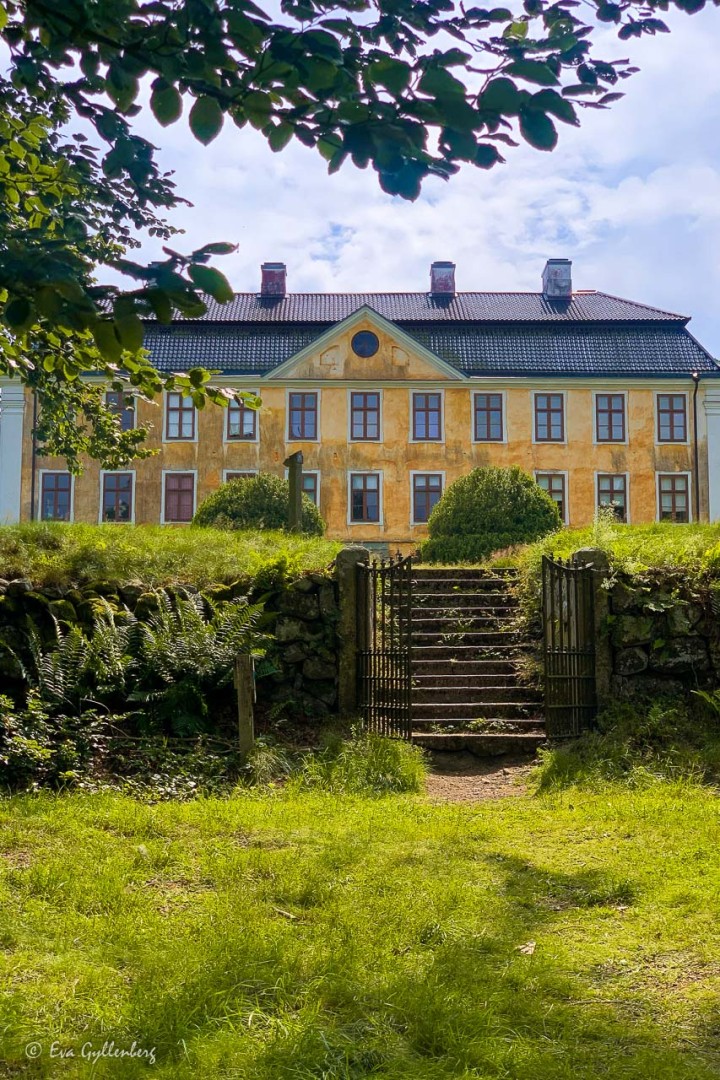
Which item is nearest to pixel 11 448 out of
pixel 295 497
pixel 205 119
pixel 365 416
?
pixel 365 416

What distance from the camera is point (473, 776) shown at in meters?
9.07

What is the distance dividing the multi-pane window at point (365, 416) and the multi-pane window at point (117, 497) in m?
7.48

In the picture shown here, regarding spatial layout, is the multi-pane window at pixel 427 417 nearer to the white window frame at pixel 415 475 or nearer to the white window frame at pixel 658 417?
the white window frame at pixel 415 475

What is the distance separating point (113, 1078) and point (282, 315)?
33.8 metres

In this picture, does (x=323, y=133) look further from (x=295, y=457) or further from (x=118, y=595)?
(x=295, y=457)

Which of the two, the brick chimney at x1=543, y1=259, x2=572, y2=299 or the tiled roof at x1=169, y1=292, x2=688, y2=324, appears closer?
the tiled roof at x1=169, y1=292, x2=688, y2=324

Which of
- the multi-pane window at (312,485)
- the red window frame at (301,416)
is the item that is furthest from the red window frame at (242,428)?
the multi-pane window at (312,485)

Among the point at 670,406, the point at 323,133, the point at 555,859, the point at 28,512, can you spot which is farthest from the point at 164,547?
the point at 670,406

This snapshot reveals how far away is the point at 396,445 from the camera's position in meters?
32.3

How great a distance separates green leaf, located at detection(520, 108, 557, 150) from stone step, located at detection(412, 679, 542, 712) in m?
7.89

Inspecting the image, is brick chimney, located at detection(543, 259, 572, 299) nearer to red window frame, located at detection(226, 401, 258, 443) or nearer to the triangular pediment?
the triangular pediment

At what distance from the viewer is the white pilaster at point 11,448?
105 feet

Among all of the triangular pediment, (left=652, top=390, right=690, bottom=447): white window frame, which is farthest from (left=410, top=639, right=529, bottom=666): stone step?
(left=652, top=390, right=690, bottom=447): white window frame

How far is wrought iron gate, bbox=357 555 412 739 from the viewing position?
948cm
